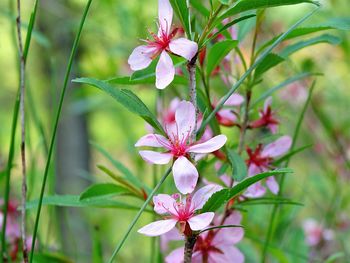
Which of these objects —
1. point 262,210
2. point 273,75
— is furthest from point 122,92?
point 273,75

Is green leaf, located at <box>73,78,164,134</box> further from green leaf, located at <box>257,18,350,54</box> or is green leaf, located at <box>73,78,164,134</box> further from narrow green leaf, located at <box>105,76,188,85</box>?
green leaf, located at <box>257,18,350,54</box>

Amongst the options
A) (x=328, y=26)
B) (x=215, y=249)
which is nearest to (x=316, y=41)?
(x=328, y=26)

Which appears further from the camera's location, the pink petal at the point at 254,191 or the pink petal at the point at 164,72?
the pink petal at the point at 254,191

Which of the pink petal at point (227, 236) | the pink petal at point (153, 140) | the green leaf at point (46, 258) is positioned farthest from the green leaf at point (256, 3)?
the green leaf at point (46, 258)

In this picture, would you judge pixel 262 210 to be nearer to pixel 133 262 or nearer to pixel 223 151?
pixel 223 151

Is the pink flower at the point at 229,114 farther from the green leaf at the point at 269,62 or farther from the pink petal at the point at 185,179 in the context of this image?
the pink petal at the point at 185,179


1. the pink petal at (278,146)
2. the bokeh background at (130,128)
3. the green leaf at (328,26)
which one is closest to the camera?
the green leaf at (328,26)

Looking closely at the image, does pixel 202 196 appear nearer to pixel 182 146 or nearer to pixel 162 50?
pixel 182 146
